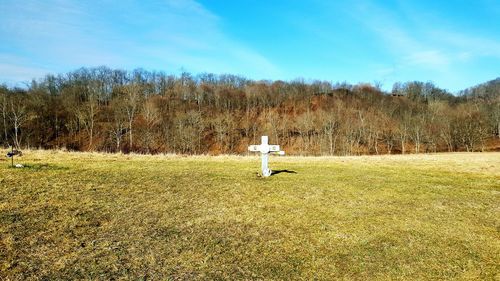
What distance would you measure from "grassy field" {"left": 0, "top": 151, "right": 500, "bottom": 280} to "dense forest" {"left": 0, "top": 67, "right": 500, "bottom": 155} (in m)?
68.4

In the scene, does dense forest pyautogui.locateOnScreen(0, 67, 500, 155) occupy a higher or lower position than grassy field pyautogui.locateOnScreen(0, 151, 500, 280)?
higher

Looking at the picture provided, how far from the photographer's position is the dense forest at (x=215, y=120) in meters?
90.2

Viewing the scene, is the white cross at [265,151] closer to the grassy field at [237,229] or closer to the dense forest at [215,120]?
the grassy field at [237,229]

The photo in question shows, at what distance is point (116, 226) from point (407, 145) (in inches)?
3978

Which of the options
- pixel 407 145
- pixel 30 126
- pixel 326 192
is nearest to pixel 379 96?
pixel 407 145

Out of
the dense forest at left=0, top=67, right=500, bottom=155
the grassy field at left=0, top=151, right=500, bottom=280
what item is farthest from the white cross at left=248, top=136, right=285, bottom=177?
the dense forest at left=0, top=67, right=500, bottom=155

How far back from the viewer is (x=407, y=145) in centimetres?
9938

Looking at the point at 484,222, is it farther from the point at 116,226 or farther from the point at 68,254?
the point at 68,254

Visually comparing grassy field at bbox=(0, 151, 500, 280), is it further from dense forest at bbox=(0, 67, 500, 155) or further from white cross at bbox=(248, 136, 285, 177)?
dense forest at bbox=(0, 67, 500, 155)

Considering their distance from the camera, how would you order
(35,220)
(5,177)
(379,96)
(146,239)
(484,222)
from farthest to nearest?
(379,96)
(5,177)
(484,222)
(35,220)
(146,239)

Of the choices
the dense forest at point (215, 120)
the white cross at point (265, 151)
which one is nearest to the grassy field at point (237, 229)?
the white cross at point (265, 151)

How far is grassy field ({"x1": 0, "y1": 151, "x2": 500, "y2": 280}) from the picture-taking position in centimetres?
738

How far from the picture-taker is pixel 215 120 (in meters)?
106

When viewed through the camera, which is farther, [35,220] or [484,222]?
[484,222]
